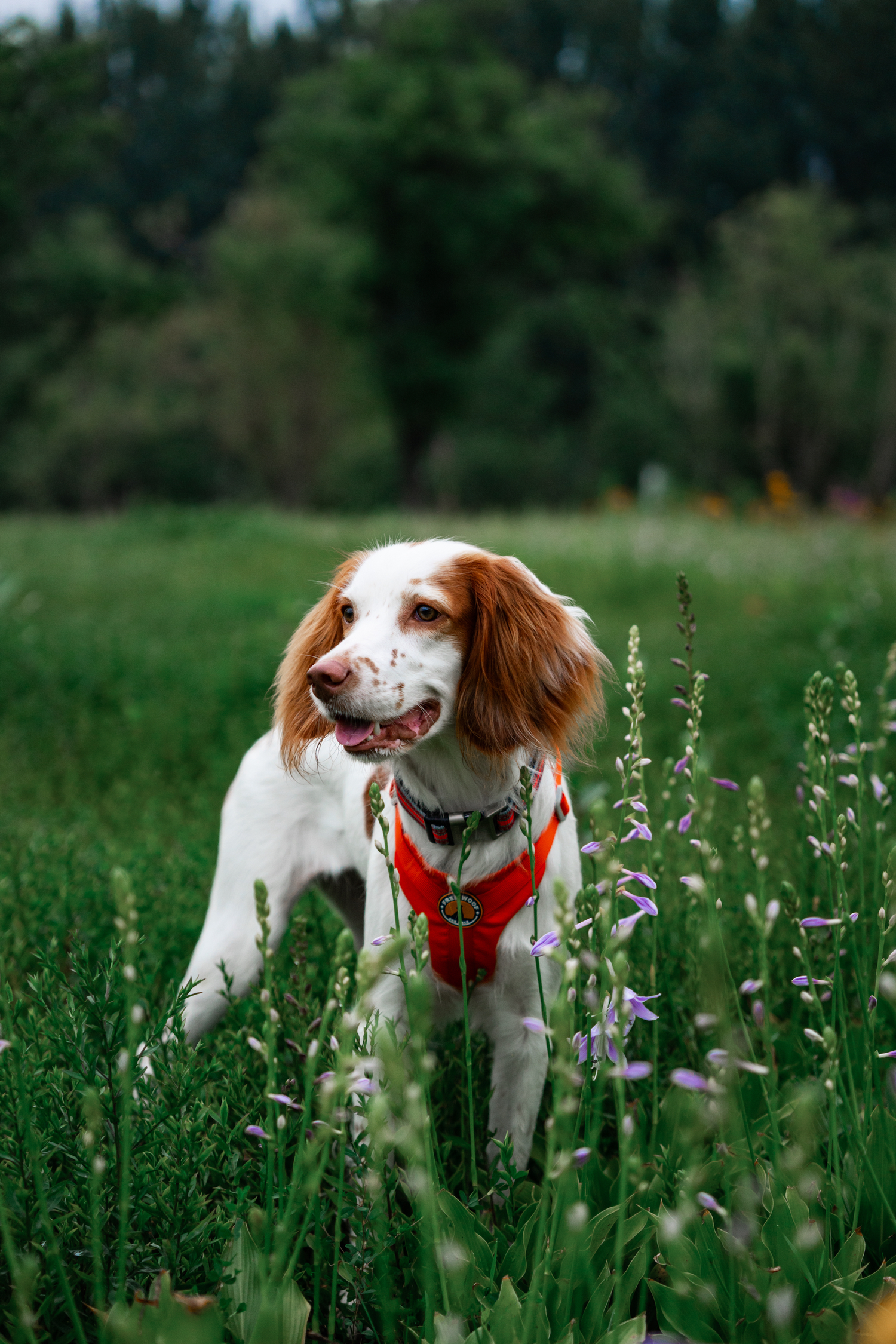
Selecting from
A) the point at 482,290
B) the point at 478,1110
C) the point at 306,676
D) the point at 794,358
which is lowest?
the point at 478,1110

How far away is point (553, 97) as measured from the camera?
2952 centimetres

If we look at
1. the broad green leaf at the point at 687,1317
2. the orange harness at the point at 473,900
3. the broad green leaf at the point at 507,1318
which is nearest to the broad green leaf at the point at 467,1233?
the broad green leaf at the point at 507,1318

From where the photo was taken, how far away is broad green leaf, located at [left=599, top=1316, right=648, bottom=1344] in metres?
1.37

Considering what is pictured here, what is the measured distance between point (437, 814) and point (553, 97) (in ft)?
107

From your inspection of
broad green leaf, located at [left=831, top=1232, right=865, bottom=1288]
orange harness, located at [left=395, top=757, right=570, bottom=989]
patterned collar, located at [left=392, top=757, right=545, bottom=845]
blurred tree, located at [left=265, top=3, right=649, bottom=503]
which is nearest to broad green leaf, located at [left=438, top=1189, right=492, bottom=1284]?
orange harness, located at [left=395, top=757, right=570, bottom=989]

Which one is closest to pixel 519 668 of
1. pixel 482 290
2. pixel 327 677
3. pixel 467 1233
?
pixel 327 677

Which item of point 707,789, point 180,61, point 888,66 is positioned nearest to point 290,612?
point 707,789

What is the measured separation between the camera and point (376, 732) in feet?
6.28

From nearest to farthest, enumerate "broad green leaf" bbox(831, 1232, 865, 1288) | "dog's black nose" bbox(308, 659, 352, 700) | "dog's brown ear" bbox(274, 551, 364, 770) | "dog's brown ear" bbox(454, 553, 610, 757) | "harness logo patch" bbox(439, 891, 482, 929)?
"broad green leaf" bbox(831, 1232, 865, 1288)
"dog's black nose" bbox(308, 659, 352, 700)
"harness logo patch" bbox(439, 891, 482, 929)
"dog's brown ear" bbox(454, 553, 610, 757)
"dog's brown ear" bbox(274, 551, 364, 770)

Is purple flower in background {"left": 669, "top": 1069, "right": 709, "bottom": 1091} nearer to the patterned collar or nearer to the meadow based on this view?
the meadow

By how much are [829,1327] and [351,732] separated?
1209 millimetres

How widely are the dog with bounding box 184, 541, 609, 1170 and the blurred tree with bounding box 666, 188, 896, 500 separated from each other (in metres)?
22.1

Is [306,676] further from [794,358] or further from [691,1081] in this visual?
[794,358]

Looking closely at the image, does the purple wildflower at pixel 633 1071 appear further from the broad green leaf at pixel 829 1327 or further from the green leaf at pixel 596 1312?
the broad green leaf at pixel 829 1327
